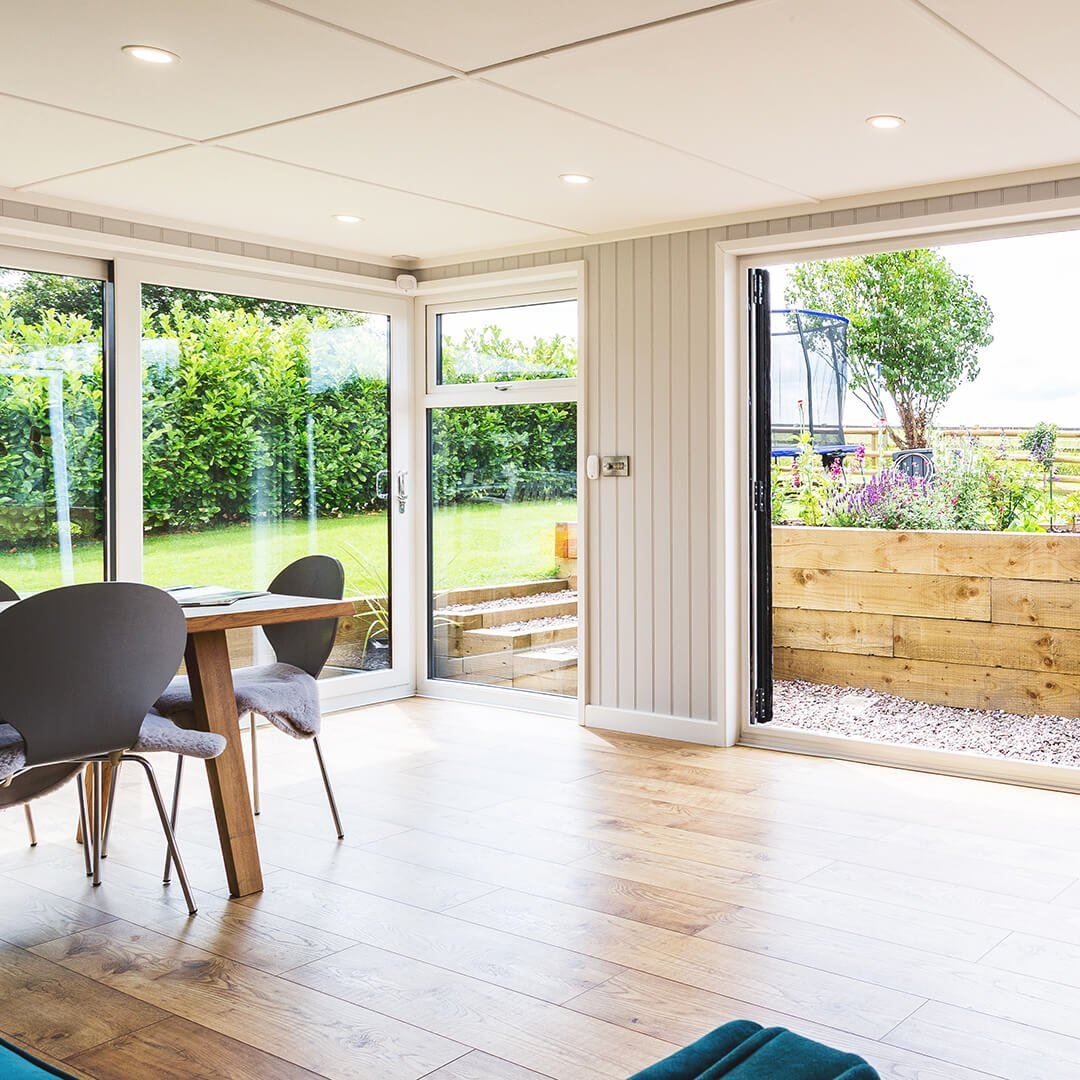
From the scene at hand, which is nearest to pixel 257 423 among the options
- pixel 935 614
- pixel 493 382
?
pixel 493 382

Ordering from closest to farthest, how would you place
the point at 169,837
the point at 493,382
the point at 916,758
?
1. the point at 169,837
2. the point at 916,758
3. the point at 493,382

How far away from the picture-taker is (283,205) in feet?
15.8

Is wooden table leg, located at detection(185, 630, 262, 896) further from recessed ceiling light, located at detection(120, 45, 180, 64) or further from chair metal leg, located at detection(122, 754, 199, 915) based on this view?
recessed ceiling light, located at detection(120, 45, 180, 64)

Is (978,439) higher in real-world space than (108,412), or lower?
lower

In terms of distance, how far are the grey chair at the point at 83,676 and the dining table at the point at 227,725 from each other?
0.72ft

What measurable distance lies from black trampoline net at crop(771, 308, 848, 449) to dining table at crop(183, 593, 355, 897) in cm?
322

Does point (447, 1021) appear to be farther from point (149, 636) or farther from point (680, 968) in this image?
point (149, 636)

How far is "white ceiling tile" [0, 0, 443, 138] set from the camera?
9.11 ft

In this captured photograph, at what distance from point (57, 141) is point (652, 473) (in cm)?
271

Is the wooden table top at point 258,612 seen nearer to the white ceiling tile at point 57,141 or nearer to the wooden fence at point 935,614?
the white ceiling tile at point 57,141

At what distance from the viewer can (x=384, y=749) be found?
5.15 metres

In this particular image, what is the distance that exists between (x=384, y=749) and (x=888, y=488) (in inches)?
104

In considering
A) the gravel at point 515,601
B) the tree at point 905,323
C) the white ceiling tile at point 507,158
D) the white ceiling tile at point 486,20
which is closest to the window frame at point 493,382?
the white ceiling tile at point 507,158

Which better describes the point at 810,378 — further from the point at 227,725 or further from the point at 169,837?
the point at 169,837
